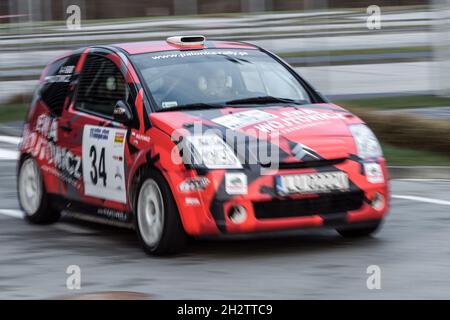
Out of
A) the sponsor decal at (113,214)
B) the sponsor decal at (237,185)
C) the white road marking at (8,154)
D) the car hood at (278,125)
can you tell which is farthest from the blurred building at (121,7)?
the sponsor decal at (237,185)

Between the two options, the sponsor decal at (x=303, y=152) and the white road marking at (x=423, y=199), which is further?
the white road marking at (x=423, y=199)

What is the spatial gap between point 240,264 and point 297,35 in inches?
487

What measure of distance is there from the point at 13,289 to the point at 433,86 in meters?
13.8

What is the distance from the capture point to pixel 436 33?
20.0 m

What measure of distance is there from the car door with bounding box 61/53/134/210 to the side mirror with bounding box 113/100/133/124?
49 millimetres

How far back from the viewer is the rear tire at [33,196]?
34.4ft

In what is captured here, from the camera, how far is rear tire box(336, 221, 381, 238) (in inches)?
354

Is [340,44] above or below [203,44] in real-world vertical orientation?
below

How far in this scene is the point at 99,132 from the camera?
31.0ft

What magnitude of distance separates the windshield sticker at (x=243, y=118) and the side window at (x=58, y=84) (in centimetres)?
Result: 210

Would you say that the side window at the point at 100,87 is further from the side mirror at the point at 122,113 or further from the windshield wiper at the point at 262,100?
the windshield wiper at the point at 262,100

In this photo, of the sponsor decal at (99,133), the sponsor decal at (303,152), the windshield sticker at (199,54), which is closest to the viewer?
the sponsor decal at (303,152)

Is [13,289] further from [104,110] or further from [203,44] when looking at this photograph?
[203,44]

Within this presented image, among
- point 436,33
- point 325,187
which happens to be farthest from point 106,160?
point 436,33
